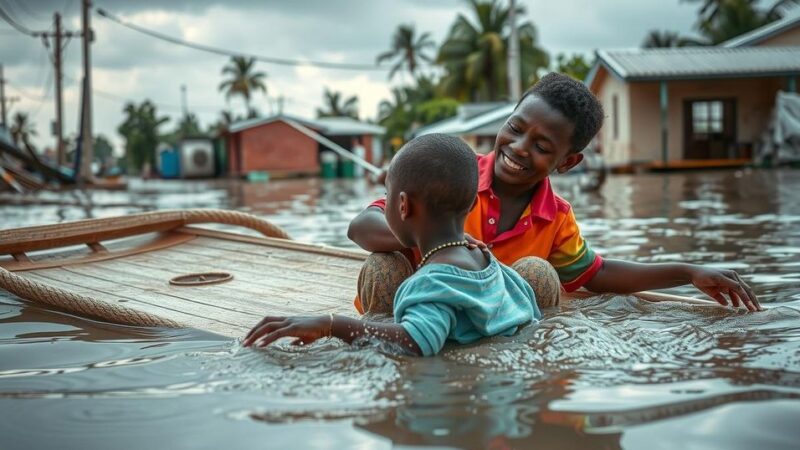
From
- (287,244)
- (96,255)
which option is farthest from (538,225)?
(96,255)

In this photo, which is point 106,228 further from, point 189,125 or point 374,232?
point 189,125

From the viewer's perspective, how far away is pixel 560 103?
291 centimetres

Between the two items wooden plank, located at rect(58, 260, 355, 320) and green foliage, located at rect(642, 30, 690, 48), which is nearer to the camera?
wooden plank, located at rect(58, 260, 355, 320)

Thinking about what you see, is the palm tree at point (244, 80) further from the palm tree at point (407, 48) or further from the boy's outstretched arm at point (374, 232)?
the boy's outstretched arm at point (374, 232)

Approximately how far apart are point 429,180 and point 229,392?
2.64 ft

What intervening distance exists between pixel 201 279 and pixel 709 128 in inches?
825

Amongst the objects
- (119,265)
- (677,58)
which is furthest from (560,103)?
(677,58)

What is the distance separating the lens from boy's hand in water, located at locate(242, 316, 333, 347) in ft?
7.72

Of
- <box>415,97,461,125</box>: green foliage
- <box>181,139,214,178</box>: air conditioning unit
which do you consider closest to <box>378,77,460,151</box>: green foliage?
<box>415,97,461,125</box>: green foliage

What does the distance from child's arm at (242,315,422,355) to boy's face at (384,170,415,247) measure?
31 cm

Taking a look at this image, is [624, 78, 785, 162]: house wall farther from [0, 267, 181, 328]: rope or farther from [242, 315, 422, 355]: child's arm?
[242, 315, 422, 355]: child's arm

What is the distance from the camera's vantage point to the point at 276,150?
118 feet

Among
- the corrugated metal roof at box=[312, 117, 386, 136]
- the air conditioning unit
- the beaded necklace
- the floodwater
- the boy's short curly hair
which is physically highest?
the corrugated metal roof at box=[312, 117, 386, 136]

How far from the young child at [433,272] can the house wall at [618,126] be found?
19.6 meters
